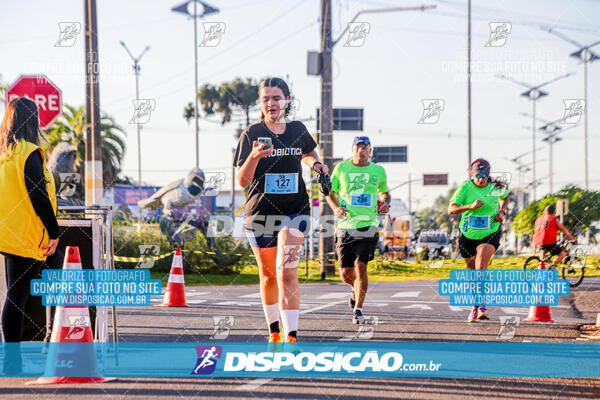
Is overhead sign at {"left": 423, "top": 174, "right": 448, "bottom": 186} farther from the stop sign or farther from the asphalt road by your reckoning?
the stop sign

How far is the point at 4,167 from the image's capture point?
5008 millimetres

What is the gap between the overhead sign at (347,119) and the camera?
17.4m

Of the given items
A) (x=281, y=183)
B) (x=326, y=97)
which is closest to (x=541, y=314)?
(x=281, y=183)

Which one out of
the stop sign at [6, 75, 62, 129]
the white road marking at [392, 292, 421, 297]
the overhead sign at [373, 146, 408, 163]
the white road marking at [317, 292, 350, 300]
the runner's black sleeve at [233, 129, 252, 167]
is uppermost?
the stop sign at [6, 75, 62, 129]

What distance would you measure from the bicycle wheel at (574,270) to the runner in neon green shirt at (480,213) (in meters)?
8.18

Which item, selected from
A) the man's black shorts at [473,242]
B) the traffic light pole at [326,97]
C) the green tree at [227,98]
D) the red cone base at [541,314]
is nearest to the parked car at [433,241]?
the green tree at [227,98]

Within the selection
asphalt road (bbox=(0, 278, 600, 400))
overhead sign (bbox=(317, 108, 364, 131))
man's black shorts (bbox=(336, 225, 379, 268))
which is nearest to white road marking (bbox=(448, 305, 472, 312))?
asphalt road (bbox=(0, 278, 600, 400))

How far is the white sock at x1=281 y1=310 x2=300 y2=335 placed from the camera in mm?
5078

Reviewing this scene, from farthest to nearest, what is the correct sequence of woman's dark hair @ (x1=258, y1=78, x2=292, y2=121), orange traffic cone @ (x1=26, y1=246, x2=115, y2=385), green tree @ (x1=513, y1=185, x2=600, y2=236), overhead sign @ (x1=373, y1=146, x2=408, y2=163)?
green tree @ (x1=513, y1=185, x2=600, y2=236)
overhead sign @ (x1=373, y1=146, x2=408, y2=163)
woman's dark hair @ (x1=258, y1=78, x2=292, y2=121)
orange traffic cone @ (x1=26, y1=246, x2=115, y2=385)

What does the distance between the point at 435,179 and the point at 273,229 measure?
66.4 ft

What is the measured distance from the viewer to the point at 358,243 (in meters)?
7.88

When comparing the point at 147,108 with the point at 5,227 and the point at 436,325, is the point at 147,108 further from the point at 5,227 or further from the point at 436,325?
the point at 5,227

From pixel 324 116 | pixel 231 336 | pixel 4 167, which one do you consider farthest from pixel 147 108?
pixel 4 167

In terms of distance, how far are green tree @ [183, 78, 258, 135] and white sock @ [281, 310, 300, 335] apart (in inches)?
908
